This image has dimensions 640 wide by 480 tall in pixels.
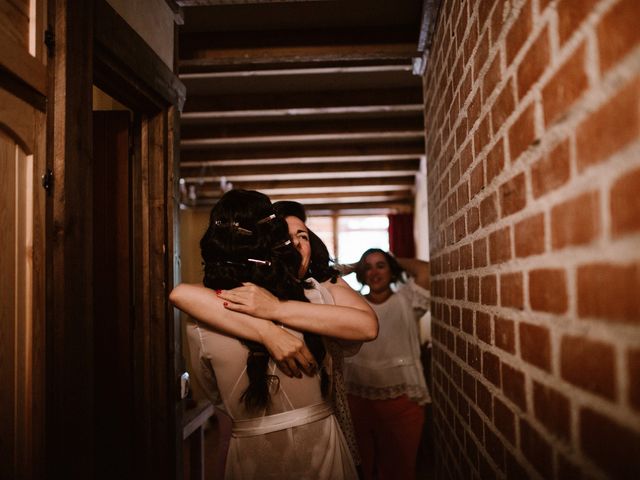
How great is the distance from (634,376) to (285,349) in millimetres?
946

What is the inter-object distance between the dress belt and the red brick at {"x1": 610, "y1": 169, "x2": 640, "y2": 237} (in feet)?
3.71

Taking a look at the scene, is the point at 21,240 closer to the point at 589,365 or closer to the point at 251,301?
the point at 251,301

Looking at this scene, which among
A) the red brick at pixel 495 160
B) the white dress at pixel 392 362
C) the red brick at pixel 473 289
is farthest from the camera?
the white dress at pixel 392 362

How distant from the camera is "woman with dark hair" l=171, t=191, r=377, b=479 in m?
1.36

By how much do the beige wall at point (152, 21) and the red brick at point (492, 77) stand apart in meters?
1.31

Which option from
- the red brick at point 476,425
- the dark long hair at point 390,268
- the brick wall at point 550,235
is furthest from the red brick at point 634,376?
the dark long hair at point 390,268

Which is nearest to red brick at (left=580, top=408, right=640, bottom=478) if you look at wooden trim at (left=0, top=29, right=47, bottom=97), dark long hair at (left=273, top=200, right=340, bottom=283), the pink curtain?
dark long hair at (left=273, top=200, right=340, bottom=283)

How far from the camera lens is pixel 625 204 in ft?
1.62

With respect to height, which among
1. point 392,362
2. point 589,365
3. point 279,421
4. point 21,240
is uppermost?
point 21,240

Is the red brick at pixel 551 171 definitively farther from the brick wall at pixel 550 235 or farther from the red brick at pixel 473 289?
the red brick at pixel 473 289

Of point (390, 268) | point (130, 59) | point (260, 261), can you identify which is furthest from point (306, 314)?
point (390, 268)

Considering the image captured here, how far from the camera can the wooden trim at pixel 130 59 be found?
1500 millimetres

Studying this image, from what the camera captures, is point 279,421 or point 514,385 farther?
point 279,421

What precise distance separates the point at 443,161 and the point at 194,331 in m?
1.07
